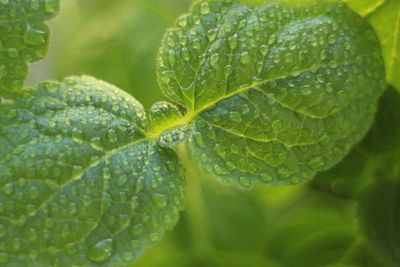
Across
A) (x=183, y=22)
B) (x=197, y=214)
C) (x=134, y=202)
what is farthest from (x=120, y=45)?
(x=134, y=202)

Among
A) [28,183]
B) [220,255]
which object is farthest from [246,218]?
[28,183]

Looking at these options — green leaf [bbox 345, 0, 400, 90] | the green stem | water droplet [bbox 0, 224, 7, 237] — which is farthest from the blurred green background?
water droplet [bbox 0, 224, 7, 237]

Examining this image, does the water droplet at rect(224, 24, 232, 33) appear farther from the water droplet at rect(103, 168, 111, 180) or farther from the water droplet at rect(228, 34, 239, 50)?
the water droplet at rect(103, 168, 111, 180)

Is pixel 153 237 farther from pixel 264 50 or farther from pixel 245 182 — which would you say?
pixel 264 50

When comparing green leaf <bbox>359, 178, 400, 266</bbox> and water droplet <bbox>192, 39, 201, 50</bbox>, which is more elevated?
water droplet <bbox>192, 39, 201, 50</bbox>

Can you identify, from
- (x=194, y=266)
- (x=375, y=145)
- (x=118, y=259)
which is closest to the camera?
(x=118, y=259)

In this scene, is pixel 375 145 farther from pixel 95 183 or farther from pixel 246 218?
pixel 95 183
